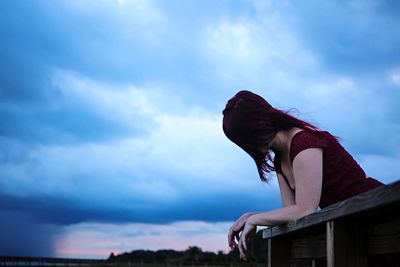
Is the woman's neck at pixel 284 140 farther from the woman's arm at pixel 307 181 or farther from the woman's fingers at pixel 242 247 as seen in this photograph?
the woman's fingers at pixel 242 247

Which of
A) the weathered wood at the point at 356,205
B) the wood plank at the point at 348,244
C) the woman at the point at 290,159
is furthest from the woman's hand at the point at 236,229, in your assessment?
the wood plank at the point at 348,244

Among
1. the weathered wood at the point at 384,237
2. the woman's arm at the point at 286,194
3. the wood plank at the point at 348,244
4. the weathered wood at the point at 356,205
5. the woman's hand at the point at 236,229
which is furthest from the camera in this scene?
the woman's arm at the point at 286,194

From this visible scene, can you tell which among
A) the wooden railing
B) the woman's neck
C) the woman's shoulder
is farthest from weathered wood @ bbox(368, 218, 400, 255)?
the woman's neck

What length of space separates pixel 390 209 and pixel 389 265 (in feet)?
2.18

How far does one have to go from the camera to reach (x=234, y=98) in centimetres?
246

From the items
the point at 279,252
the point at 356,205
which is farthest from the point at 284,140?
the point at 356,205

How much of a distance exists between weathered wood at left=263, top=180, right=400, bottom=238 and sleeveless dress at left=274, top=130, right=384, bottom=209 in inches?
10.6

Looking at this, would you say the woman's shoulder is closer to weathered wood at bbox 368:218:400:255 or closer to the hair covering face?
the hair covering face

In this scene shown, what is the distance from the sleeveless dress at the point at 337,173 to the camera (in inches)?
87.8

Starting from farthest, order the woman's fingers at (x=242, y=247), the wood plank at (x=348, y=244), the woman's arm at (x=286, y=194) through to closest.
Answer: the woman's arm at (x=286, y=194), the woman's fingers at (x=242, y=247), the wood plank at (x=348, y=244)

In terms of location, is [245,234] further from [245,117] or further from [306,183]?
[245,117]

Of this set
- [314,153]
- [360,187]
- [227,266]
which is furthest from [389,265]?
[227,266]

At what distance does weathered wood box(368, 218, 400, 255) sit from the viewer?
1515mm

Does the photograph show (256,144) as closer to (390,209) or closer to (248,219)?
(248,219)
